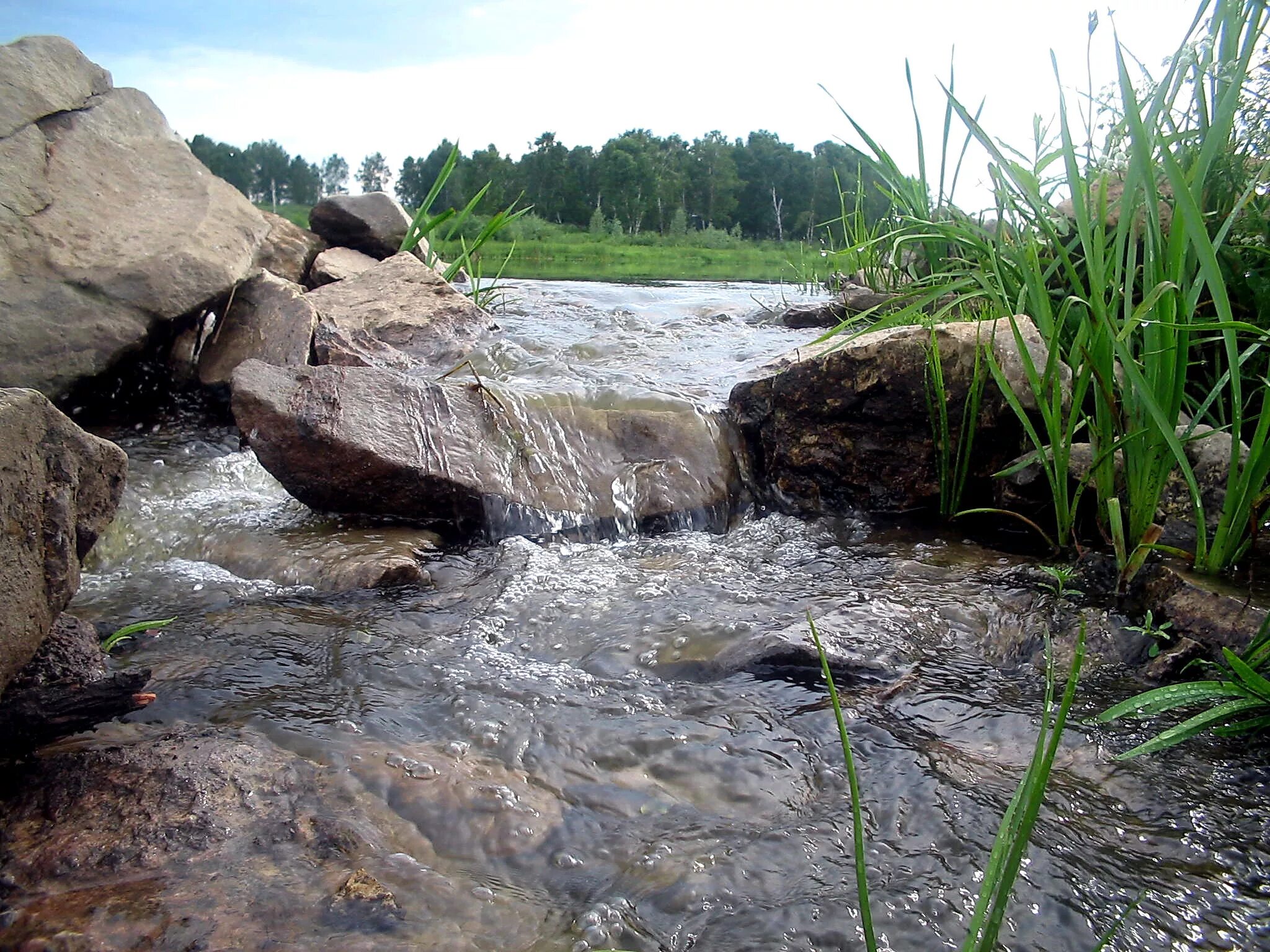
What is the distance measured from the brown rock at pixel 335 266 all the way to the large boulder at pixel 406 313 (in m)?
0.39

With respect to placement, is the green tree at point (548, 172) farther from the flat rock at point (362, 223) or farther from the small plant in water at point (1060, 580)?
the small plant in water at point (1060, 580)

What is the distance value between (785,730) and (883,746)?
0.23m

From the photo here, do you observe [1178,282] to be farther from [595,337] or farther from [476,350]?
[595,337]

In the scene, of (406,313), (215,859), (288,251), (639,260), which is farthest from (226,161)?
(639,260)

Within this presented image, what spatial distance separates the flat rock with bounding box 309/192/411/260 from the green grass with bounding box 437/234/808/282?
2.02 meters

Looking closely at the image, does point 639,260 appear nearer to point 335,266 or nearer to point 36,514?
point 335,266

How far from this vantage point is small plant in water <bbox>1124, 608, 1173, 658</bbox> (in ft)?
7.25

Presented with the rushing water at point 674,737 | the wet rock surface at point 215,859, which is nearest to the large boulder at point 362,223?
the rushing water at point 674,737

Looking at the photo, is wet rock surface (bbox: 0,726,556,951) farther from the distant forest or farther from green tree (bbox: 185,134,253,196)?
the distant forest

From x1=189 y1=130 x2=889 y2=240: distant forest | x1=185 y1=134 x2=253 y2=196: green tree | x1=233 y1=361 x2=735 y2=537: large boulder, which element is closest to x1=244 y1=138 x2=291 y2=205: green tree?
x1=185 y1=134 x2=253 y2=196: green tree

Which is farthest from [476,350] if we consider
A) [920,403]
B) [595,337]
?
[920,403]

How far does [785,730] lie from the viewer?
2.02 m

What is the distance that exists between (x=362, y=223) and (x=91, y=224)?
3828 mm

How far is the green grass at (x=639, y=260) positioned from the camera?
741 inches
